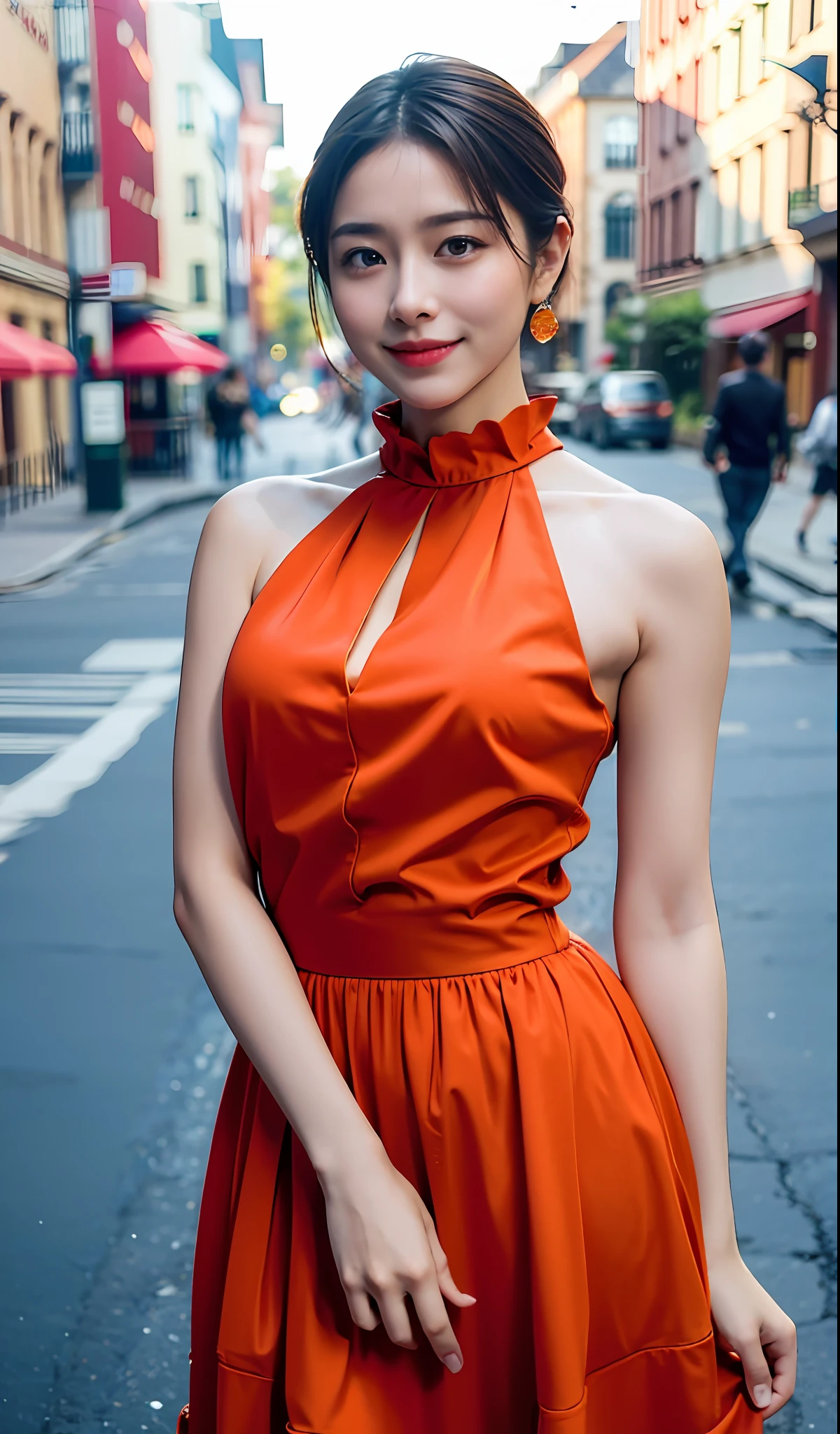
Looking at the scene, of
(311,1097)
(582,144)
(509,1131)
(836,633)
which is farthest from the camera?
(836,633)

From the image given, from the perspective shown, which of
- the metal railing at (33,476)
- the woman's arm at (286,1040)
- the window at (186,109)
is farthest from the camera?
the window at (186,109)

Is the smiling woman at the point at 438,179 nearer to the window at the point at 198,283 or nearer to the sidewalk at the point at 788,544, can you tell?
the window at the point at 198,283

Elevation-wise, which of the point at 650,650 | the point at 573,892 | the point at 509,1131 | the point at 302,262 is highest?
the point at 302,262

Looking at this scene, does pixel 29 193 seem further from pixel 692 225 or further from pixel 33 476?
pixel 692 225

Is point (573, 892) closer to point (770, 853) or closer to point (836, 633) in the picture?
point (770, 853)

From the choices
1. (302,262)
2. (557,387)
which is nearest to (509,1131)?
Answer: (557,387)

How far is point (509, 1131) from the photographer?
108 cm

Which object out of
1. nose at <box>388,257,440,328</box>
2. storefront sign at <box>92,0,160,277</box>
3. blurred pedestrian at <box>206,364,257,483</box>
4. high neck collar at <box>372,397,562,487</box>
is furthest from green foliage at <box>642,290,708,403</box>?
nose at <box>388,257,440,328</box>

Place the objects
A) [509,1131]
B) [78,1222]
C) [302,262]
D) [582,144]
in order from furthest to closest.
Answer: [78,1222], [302,262], [582,144], [509,1131]

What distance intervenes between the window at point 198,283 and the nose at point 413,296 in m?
0.71

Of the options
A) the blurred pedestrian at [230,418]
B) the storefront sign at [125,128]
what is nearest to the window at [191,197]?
the storefront sign at [125,128]

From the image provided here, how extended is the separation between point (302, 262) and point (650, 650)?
854mm

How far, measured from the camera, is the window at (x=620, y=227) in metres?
1.77

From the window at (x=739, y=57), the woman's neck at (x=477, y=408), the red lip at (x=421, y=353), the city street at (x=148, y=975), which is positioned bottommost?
the city street at (x=148, y=975)
